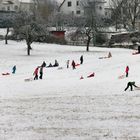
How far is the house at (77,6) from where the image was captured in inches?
5408

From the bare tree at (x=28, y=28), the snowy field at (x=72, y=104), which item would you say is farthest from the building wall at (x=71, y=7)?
the snowy field at (x=72, y=104)

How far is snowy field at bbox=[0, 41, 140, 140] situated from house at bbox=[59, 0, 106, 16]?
76242 mm

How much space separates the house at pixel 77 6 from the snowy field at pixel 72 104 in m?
76.2

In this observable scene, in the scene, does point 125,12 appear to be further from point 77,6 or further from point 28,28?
point 28,28

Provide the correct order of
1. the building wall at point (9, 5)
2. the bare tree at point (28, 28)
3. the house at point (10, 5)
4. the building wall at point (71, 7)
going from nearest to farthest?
the bare tree at point (28, 28)
the building wall at point (71, 7)
the house at point (10, 5)
the building wall at point (9, 5)

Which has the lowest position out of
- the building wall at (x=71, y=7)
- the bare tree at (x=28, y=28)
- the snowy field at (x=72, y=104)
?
the snowy field at (x=72, y=104)

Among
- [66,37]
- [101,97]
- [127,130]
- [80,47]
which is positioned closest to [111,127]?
[127,130]

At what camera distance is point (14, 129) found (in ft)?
86.1

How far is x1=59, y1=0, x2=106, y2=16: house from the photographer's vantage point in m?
137

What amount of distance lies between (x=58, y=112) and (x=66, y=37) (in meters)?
75.4

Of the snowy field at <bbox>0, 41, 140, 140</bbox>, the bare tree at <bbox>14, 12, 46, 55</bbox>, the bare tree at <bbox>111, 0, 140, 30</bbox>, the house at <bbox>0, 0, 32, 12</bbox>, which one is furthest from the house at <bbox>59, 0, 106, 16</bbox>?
the snowy field at <bbox>0, 41, 140, 140</bbox>

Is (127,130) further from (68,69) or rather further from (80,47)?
(80,47)

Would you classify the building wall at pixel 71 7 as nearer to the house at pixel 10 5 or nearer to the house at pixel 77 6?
the house at pixel 77 6

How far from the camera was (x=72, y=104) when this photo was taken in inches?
1353
